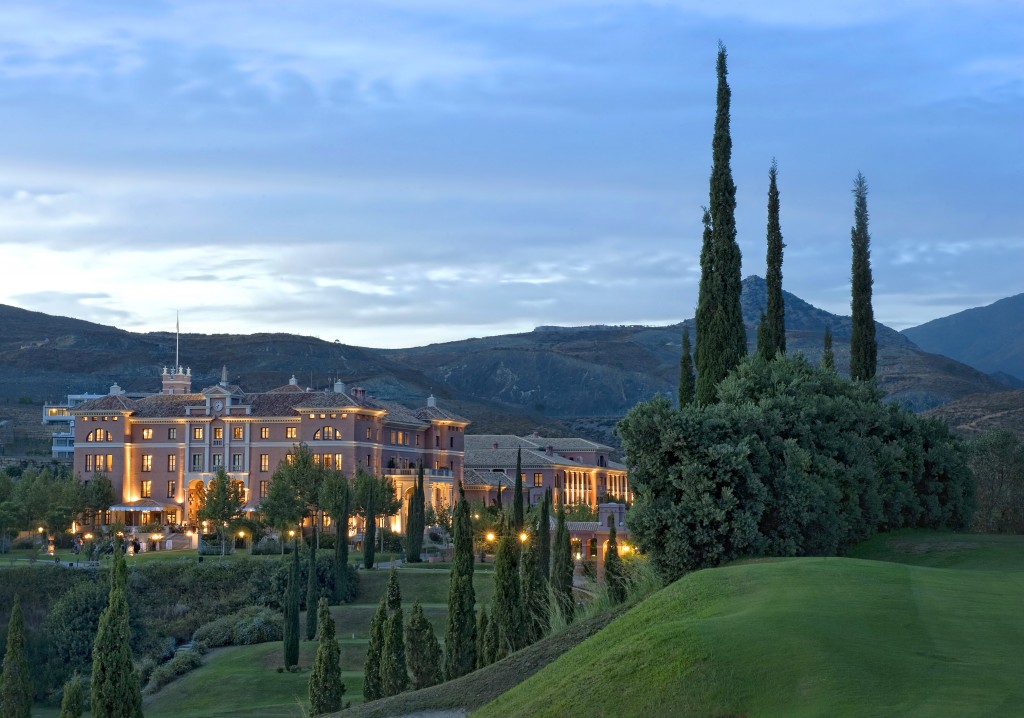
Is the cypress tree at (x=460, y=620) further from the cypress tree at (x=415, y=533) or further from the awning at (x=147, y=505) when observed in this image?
the awning at (x=147, y=505)

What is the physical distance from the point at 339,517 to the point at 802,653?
62.6m

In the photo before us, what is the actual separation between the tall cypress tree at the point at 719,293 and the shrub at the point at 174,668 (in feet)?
102

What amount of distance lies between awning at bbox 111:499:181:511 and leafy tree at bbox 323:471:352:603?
16.0 m

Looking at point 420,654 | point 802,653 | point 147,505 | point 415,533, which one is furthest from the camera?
point 147,505

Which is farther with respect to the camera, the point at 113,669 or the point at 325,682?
the point at 325,682

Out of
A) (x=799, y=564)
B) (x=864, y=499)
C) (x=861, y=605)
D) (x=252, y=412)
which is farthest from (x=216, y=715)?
(x=252, y=412)

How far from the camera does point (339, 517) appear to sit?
249ft

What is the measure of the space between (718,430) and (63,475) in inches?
3607

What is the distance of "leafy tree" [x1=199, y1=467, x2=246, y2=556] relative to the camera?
271 ft

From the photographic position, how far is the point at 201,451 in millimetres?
94438

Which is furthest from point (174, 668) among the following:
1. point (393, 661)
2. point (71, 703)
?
point (393, 661)

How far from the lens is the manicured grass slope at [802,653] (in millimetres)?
14109

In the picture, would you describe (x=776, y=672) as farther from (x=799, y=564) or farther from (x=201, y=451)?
(x=201, y=451)

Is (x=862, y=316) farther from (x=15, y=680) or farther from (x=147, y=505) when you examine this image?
(x=147, y=505)
